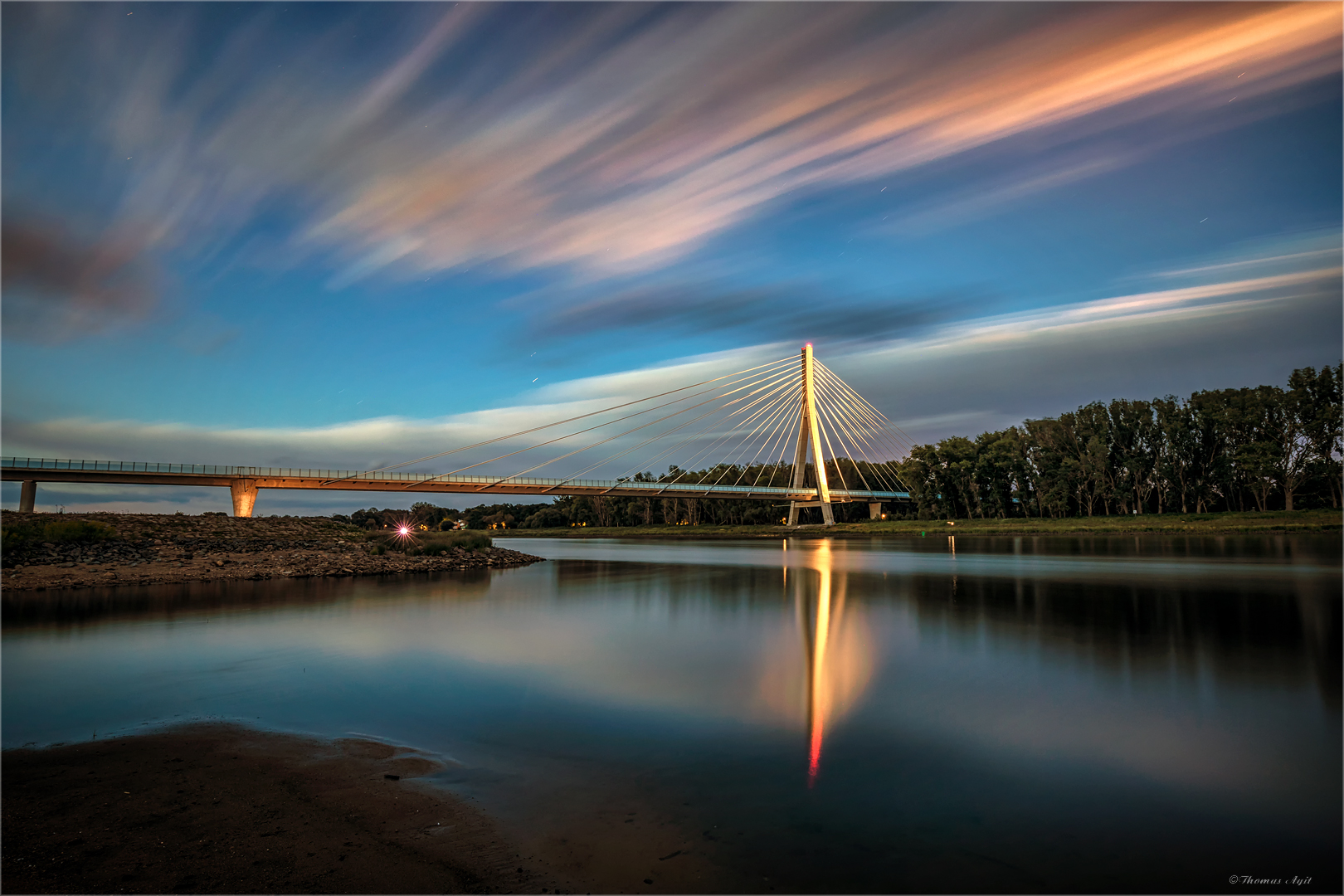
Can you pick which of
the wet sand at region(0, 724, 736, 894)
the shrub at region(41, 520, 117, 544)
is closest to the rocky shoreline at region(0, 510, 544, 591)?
the shrub at region(41, 520, 117, 544)

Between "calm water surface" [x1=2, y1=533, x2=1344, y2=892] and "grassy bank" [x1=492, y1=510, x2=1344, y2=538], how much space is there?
142ft

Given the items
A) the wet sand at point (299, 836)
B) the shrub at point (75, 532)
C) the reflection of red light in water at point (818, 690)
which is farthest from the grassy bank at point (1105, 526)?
the wet sand at point (299, 836)

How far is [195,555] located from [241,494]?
23.4 m

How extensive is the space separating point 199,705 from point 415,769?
463 centimetres

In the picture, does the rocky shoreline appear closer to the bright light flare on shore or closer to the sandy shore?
the bright light flare on shore

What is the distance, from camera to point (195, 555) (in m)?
27.0

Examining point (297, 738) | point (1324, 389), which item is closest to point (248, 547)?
point (297, 738)

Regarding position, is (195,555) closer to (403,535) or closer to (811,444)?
(403,535)

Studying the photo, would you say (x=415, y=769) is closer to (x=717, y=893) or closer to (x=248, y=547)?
(x=717, y=893)

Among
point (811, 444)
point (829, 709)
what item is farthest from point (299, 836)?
point (811, 444)

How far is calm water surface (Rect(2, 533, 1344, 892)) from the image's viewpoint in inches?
211

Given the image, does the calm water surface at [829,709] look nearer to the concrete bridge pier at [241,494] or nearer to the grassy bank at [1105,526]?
the concrete bridge pier at [241,494]

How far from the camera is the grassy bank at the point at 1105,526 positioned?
177 ft

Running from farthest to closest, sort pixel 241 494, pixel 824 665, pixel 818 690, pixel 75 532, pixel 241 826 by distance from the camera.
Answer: pixel 241 494 → pixel 75 532 → pixel 824 665 → pixel 818 690 → pixel 241 826
